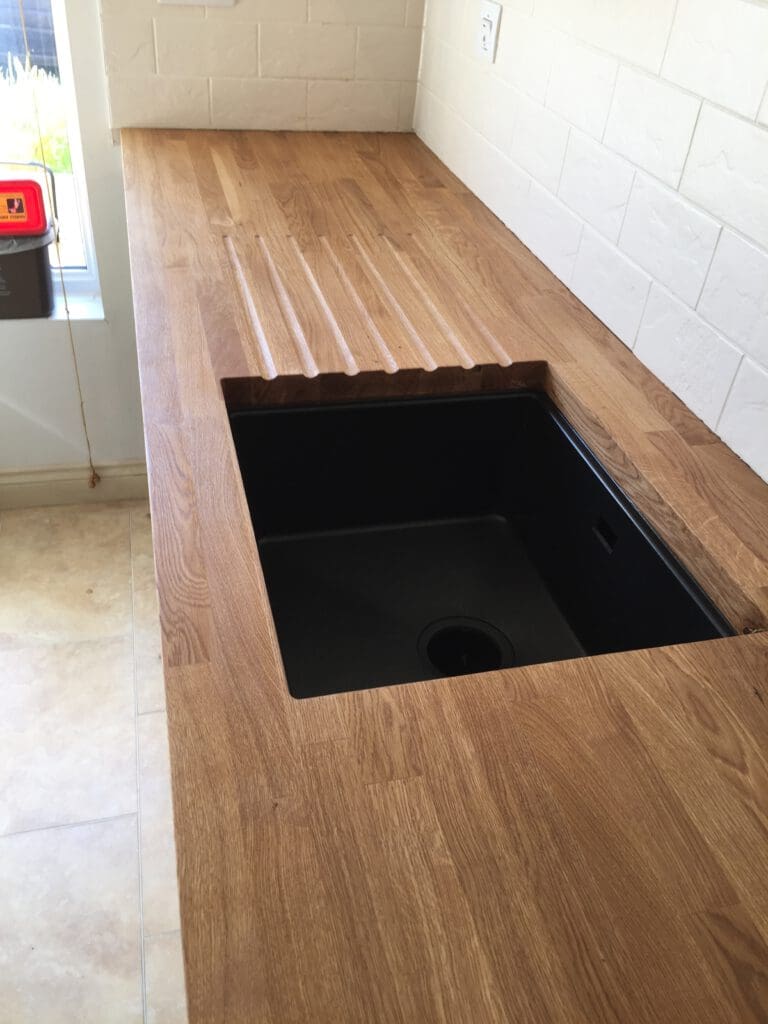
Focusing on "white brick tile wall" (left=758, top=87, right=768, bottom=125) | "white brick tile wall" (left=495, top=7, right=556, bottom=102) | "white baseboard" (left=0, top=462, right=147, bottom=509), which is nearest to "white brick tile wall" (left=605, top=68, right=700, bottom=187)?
"white brick tile wall" (left=758, top=87, right=768, bottom=125)

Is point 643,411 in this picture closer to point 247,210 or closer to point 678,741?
point 678,741

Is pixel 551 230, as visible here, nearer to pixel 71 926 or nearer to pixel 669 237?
pixel 669 237

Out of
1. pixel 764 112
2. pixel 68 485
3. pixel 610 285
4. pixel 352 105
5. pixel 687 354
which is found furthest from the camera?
pixel 68 485

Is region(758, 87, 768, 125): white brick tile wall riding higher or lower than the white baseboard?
higher

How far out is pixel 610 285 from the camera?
49.9 inches

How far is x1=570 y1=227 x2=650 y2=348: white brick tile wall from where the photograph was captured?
1205 mm

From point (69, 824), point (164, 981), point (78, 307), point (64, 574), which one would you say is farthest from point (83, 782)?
point (78, 307)

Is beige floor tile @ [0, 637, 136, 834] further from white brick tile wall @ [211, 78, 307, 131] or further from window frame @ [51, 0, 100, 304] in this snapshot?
white brick tile wall @ [211, 78, 307, 131]

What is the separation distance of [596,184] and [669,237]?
220 mm

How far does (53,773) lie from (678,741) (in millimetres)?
1411

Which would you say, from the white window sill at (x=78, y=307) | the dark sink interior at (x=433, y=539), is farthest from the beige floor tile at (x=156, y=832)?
the white window sill at (x=78, y=307)

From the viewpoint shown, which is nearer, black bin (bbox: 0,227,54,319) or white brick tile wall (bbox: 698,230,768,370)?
white brick tile wall (bbox: 698,230,768,370)

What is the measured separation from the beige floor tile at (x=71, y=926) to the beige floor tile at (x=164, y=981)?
19mm

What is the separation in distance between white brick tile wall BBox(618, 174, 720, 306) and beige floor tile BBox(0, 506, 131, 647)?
1469mm
